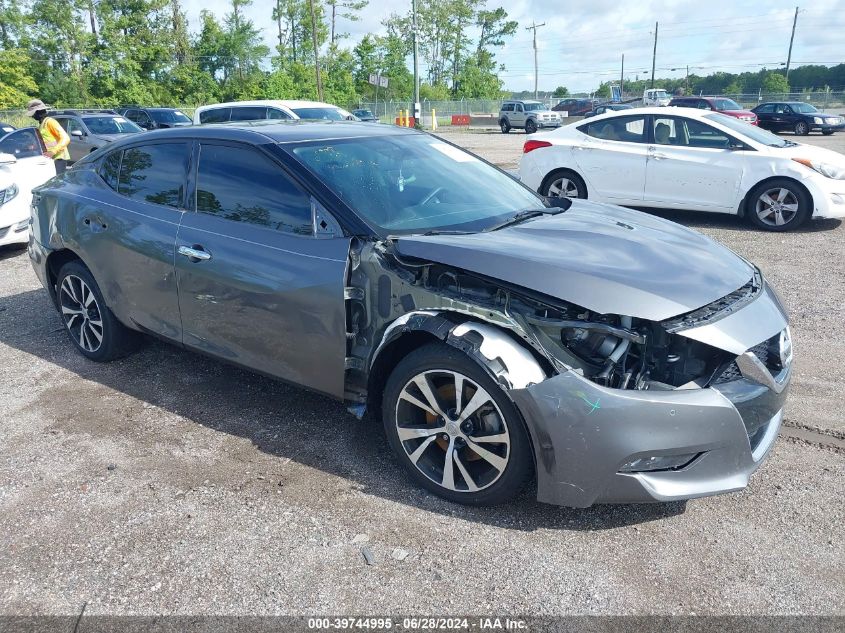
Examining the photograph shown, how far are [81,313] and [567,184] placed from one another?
696cm

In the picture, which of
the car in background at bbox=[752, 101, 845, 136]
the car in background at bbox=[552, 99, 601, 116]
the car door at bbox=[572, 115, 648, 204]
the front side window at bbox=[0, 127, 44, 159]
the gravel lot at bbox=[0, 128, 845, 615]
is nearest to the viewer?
the gravel lot at bbox=[0, 128, 845, 615]

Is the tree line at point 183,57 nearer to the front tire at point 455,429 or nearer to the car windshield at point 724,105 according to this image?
the car windshield at point 724,105

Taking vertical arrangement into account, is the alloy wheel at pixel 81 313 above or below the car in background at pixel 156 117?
below

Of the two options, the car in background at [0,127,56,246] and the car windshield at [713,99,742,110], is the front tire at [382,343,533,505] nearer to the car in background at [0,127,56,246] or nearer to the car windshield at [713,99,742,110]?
the car in background at [0,127,56,246]

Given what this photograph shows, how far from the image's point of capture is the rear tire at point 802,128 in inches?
1079

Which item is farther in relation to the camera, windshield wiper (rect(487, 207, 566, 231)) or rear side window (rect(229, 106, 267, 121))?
rear side window (rect(229, 106, 267, 121))

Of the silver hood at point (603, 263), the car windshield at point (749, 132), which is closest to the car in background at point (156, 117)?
the car windshield at point (749, 132)

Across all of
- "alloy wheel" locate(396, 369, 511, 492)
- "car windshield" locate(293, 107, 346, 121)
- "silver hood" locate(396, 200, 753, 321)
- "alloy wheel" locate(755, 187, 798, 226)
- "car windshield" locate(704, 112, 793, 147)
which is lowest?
"alloy wheel" locate(396, 369, 511, 492)

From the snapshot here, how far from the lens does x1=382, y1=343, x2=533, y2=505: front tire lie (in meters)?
2.79

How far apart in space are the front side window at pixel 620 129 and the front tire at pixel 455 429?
742cm

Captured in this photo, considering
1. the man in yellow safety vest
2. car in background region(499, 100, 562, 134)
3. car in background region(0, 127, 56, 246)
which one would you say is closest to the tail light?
car in background region(0, 127, 56, 246)

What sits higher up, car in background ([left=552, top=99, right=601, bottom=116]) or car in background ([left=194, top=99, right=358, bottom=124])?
car in background ([left=552, top=99, right=601, bottom=116])

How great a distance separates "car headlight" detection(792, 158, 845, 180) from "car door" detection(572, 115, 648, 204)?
1.92 meters

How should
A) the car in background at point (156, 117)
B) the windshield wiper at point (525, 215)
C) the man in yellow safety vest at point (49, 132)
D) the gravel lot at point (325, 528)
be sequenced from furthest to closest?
the car in background at point (156, 117) → the man in yellow safety vest at point (49, 132) → the windshield wiper at point (525, 215) → the gravel lot at point (325, 528)
